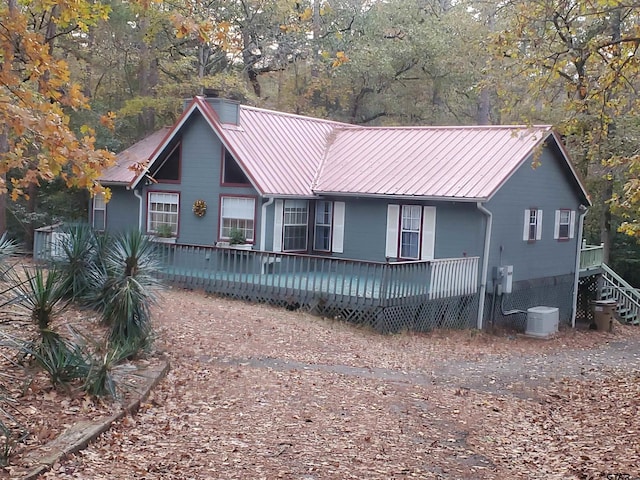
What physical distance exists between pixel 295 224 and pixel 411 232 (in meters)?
3.40

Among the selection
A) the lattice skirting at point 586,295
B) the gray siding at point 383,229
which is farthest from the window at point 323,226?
the lattice skirting at point 586,295

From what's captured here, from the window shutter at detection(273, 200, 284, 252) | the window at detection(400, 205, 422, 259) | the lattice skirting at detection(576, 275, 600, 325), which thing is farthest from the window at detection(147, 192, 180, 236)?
the lattice skirting at detection(576, 275, 600, 325)

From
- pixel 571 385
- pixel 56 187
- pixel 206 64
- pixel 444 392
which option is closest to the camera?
pixel 444 392

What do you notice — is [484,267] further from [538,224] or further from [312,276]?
[312,276]

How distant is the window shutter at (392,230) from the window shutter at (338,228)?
153cm

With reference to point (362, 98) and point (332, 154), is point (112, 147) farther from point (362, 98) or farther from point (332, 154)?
point (362, 98)

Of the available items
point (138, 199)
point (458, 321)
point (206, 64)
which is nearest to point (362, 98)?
point (206, 64)

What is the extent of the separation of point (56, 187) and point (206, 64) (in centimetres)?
837

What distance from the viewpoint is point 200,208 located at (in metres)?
22.4

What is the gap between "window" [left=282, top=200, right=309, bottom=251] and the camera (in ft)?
72.7

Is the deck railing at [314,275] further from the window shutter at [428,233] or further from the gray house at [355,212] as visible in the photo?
the window shutter at [428,233]

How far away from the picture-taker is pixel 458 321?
20.1m

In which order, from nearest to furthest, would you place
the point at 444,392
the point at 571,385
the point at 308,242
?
the point at 444,392, the point at 571,385, the point at 308,242

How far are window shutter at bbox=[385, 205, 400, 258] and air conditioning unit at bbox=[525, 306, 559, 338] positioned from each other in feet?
14.8
